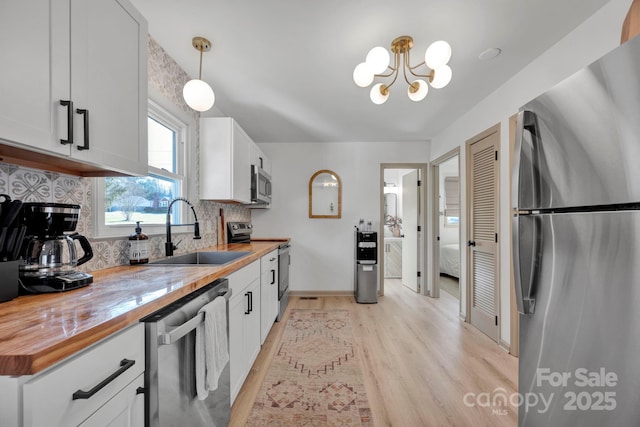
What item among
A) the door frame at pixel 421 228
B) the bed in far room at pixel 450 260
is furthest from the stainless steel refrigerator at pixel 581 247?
the bed in far room at pixel 450 260

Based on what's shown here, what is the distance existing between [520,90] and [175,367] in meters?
3.04

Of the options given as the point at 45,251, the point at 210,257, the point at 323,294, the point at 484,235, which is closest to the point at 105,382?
the point at 45,251

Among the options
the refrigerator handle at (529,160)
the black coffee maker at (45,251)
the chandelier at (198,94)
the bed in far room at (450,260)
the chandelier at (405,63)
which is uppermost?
the chandelier at (405,63)

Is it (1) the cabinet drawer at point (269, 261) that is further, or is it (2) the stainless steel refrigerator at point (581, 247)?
(1) the cabinet drawer at point (269, 261)

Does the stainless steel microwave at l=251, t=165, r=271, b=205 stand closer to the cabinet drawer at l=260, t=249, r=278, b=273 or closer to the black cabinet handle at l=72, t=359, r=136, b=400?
the cabinet drawer at l=260, t=249, r=278, b=273

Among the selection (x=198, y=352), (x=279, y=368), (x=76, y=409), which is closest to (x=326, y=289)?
(x=279, y=368)

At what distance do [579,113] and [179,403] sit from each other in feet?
5.33

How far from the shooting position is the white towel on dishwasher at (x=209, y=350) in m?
1.10

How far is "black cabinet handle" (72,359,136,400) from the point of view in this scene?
1.95ft

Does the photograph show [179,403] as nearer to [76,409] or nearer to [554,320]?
[76,409]

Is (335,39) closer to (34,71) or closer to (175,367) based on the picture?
(34,71)

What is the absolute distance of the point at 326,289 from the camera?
4.23 m

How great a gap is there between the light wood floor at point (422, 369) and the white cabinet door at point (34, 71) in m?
1.70

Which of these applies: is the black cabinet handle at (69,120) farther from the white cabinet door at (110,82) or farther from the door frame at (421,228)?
the door frame at (421,228)
